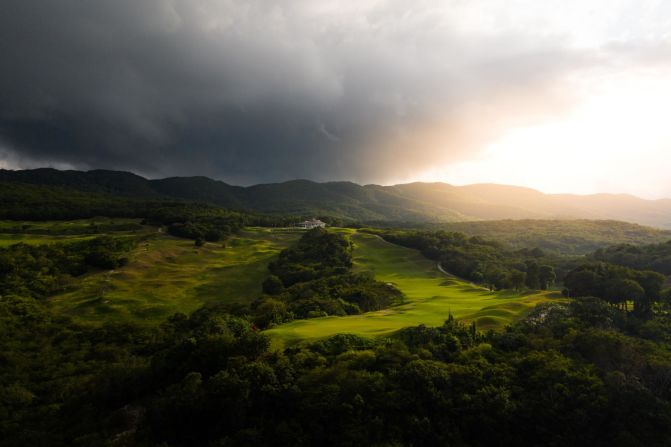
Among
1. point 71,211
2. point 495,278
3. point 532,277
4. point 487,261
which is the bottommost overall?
point 495,278

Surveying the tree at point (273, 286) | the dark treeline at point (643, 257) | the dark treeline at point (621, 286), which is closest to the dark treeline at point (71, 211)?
A: the tree at point (273, 286)

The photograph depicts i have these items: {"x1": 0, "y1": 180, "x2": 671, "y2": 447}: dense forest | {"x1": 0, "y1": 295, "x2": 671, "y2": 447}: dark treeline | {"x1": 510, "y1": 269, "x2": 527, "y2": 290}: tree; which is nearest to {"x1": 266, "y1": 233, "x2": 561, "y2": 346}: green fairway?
{"x1": 0, "y1": 180, "x2": 671, "y2": 447}: dense forest

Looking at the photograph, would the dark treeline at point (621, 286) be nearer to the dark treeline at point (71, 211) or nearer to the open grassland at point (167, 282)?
the open grassland at point (167, 282)

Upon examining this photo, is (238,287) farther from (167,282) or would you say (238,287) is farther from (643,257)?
(643,257)

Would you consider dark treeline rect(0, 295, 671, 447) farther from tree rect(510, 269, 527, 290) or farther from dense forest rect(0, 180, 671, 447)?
tree rect(510, 269, 527, 290)

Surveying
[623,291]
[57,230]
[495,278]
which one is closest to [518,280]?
[495,278]

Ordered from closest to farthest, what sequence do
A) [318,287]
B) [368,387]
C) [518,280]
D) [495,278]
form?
[368,387]
[318,287]
[518,280]
[495,278]
